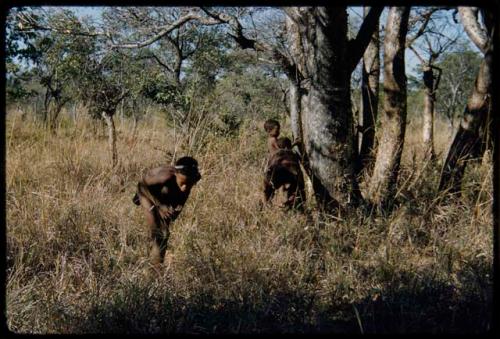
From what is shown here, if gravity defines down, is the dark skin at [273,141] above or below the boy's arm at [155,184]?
above

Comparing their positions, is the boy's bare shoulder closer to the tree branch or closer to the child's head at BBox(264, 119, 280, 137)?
the tree branch

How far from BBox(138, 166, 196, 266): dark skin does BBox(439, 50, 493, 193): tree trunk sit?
93.8 inches

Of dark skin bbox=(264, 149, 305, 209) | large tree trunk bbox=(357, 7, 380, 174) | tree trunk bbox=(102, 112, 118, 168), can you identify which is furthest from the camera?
tree trunk bbox=(102, 112, 118, 168)

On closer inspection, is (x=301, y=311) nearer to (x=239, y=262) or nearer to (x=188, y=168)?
(x=239, y=262)

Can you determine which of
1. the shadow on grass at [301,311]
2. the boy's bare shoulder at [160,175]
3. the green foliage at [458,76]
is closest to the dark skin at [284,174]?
the boy's bare shoulder at [160,175]

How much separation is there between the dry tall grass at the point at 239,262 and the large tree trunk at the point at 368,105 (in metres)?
0.76

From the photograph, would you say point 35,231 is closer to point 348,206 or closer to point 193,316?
point 193,316

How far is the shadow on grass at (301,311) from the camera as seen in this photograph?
8.66ft

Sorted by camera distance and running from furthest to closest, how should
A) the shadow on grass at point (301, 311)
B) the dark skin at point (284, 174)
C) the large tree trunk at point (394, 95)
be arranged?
the dark skin at point (284, 174)
the large tree trunk at point (394, 95)
the shadow on grass at point (301, 311)

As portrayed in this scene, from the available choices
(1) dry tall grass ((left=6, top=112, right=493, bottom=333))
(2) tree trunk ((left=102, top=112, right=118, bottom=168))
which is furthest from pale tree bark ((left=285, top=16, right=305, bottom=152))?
(2) tree trunk ((left=102, top=112, right=118, bottom=168))

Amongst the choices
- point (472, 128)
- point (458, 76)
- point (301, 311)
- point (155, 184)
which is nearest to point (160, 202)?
point (155, 184)

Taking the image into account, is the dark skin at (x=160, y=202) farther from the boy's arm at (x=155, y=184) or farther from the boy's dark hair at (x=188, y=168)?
the boy's dark hair at (x=188, y=168)

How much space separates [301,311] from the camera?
110 inches

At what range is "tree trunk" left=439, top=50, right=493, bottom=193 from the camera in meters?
4.16
